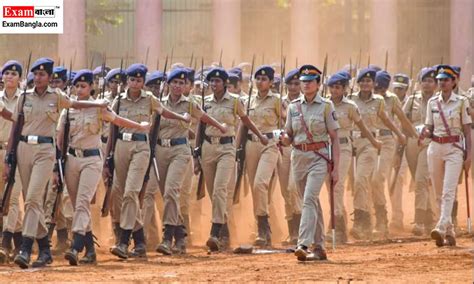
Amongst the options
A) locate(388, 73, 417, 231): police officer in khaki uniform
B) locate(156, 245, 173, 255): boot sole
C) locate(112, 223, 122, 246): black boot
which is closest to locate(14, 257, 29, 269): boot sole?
locate(112, 223, 122, 246): black boot

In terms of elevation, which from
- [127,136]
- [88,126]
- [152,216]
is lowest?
[152,216]

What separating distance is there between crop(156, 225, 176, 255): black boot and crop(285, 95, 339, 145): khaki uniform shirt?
245cm

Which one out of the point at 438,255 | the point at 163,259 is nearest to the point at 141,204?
the point at 163,259

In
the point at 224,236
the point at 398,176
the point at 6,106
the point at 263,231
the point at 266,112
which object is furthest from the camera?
the point at 398,176

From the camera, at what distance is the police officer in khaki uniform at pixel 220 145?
20.3 metres

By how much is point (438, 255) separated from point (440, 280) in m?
2.97

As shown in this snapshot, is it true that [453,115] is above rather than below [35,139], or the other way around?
above

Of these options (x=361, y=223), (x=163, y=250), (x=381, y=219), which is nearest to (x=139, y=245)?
(x=163, y=250)

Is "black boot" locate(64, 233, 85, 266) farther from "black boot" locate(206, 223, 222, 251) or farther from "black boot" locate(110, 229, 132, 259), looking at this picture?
"black boot" locate(206, 223, 222, 251)

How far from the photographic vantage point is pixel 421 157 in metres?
24.0

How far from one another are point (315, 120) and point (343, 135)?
3917 mm

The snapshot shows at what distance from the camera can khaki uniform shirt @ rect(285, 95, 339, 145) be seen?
17969mm

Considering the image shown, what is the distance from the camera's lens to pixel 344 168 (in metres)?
21.7

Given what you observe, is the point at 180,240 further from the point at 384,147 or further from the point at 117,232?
the point at 384,147
